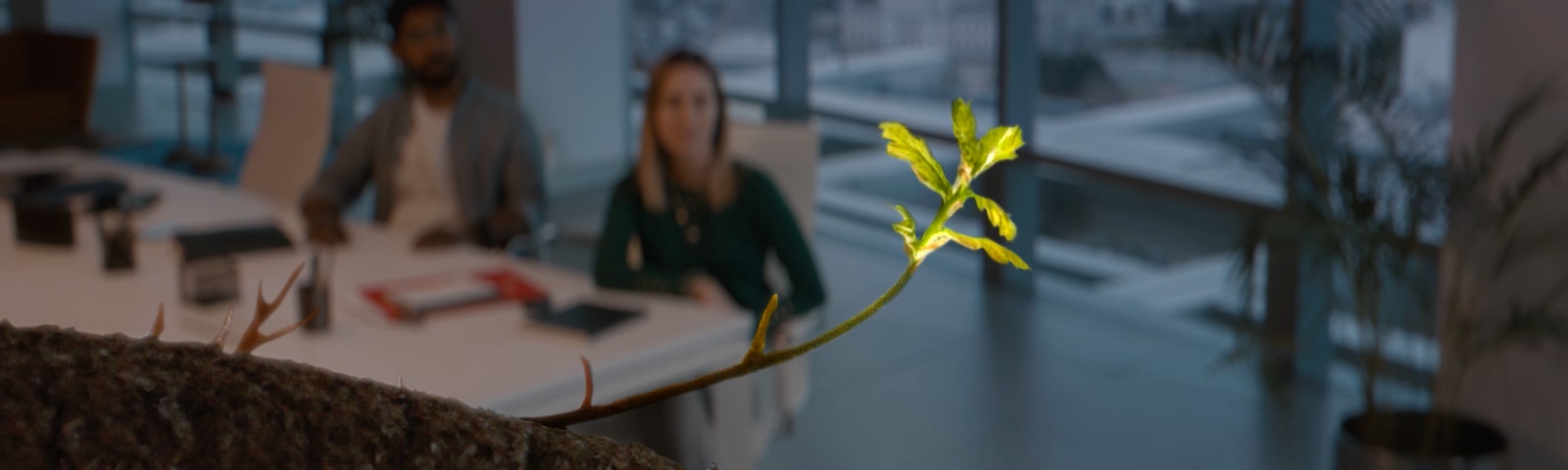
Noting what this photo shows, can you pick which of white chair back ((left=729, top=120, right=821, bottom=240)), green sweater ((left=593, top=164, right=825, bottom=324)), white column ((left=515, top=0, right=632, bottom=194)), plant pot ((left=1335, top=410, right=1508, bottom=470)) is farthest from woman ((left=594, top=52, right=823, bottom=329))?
white column ((left=515, top=0, right=632, bottom=194))

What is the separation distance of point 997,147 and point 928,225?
0.9 inches

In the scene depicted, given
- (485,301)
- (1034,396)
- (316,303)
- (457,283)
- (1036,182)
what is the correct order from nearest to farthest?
(316,303) → (485,301) → (457,283) → (1034,396) → (1036,182)

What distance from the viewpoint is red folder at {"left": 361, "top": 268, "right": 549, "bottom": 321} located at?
2811 mm

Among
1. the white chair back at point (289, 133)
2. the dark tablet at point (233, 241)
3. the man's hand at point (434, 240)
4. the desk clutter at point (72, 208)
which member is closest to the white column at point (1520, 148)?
the man's hand at point (434, 240)

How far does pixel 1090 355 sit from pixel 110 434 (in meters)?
5.01

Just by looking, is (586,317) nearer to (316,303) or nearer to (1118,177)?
(316,303)

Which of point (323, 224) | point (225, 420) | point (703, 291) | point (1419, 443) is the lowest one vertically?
point (1419, 443)

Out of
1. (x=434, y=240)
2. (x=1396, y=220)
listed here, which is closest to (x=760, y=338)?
(x=434, y=240)

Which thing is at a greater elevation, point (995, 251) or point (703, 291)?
point (995, 251)

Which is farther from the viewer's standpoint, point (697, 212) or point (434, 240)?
point (697, 212)

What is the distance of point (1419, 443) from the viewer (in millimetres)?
3652

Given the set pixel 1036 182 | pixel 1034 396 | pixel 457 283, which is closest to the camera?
pixel 457 283

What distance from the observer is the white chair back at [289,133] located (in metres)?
4.76

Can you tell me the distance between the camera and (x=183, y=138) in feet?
30.0
